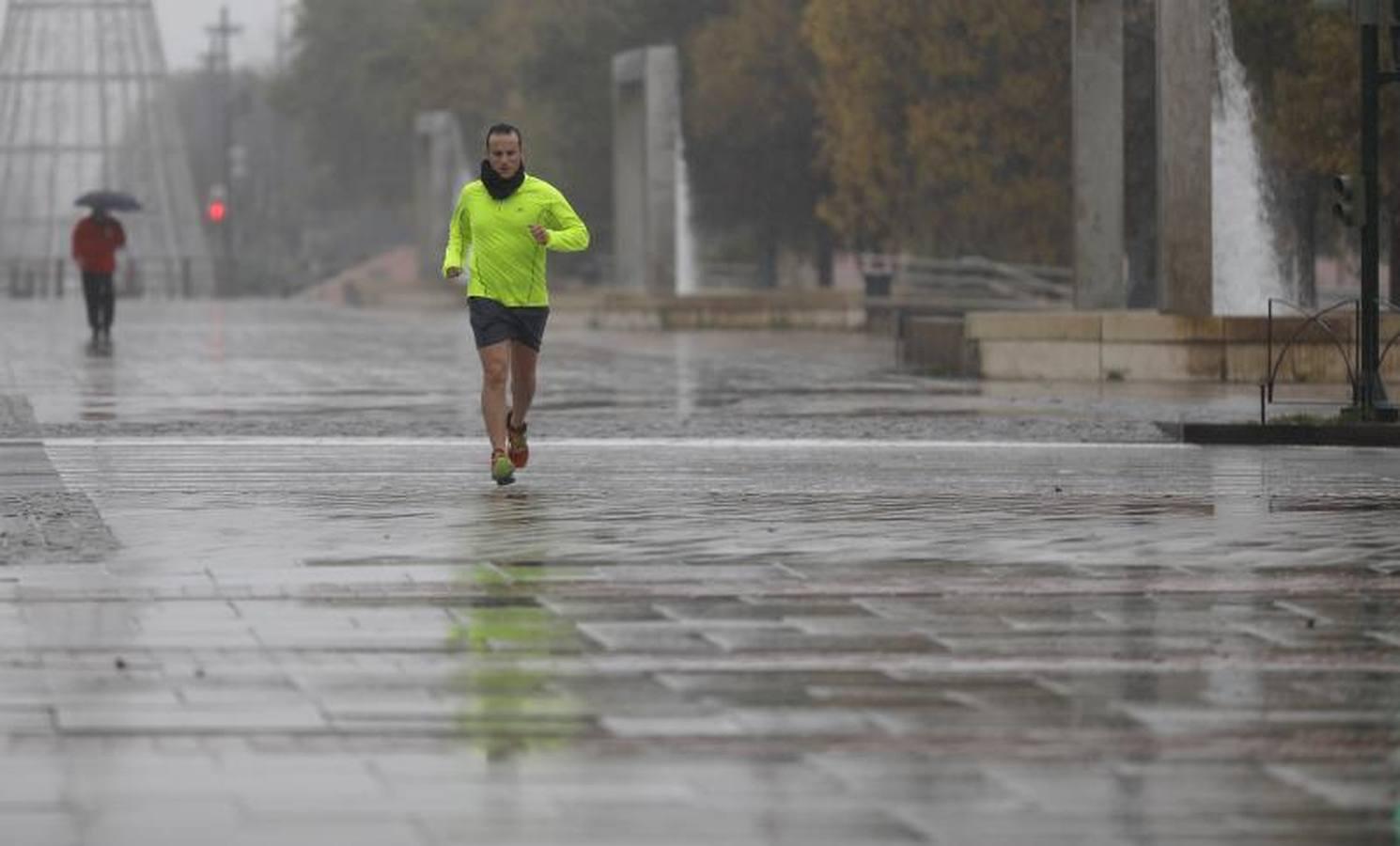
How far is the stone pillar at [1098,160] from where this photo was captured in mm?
36438

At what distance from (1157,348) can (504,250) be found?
564 inches

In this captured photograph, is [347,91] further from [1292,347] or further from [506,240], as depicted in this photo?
[506,240]

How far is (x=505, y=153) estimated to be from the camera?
18766 millimetres

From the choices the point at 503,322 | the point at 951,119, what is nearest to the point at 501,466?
the point at 503,322

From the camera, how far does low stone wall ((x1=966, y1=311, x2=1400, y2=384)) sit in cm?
3142

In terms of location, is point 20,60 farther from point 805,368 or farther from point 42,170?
point 805,368

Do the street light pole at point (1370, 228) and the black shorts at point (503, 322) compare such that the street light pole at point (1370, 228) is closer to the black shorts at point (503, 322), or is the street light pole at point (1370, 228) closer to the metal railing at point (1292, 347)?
the metal railing at point (1292, 347)

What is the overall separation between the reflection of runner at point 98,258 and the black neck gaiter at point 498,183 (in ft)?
91.8

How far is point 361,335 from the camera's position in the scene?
54594mm

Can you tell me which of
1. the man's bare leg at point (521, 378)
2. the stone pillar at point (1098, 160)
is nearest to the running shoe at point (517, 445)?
the man's bare leg at point (521, 378)

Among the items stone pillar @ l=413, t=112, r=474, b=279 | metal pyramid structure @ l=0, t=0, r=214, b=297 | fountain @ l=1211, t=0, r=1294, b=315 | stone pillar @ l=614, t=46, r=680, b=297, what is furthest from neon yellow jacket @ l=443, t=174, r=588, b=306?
metal pyramid structure @ l=0, t=0, r=214, b=297

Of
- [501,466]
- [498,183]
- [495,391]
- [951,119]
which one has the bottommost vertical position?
[501,466]

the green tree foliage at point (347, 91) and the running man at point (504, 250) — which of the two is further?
the green tree foliage at point (347, 91)

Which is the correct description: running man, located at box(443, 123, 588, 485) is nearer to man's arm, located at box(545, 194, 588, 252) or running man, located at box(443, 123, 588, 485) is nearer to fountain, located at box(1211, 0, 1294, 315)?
man's arm, located at box(545, 194, 588, 252)
